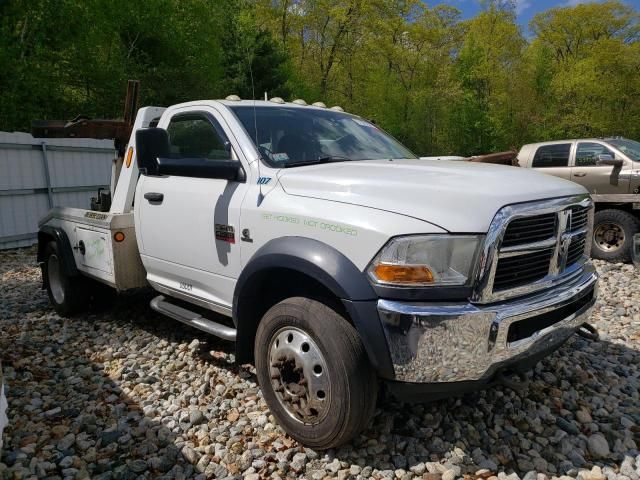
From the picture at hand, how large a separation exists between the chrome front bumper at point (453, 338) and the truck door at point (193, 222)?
1308mm

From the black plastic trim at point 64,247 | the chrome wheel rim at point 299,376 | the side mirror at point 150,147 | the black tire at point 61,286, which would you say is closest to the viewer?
the chrome wheel rim at point 299,376

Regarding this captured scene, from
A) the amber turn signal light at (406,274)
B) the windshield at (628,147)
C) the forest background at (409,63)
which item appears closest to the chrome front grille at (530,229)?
the amber turn signal light at (406,274)

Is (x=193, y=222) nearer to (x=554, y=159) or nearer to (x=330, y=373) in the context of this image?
(x=330, y=373)

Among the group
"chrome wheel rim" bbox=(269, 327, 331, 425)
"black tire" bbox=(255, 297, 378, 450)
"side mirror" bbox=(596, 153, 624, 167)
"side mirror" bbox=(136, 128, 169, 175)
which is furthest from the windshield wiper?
"side mirror" bbox=(596, 153, 624, 167)

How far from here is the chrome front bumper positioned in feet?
7.66

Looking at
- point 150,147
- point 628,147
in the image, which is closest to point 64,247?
point 150,147

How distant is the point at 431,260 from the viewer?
239cm

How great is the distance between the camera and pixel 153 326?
201 inches

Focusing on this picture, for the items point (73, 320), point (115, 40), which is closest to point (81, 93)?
point (115, 40)

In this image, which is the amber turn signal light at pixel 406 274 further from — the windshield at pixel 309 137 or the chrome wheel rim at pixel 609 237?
the chrome wheel rim at pixel 609 237

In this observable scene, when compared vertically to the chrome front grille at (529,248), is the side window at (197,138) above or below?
above

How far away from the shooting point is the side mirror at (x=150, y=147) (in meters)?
3.23

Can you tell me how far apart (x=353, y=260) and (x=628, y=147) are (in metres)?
8.98

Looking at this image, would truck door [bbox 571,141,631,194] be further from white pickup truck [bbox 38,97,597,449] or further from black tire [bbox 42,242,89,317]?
black tire [bbox 42,242,89,317]
